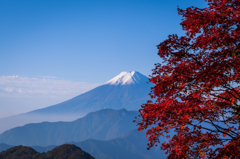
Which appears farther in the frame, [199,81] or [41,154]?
[41,154]

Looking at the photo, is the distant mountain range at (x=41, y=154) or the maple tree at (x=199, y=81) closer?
the maple tree at (x=199, y=81)

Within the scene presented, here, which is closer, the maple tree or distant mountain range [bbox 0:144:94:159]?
the maple tree

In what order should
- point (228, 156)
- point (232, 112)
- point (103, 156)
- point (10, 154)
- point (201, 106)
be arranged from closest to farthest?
point (228, 156) → point (232, 112) → point (201, 106) → point (10, 154) → point (103, 156)

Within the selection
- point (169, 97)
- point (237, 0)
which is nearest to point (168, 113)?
point (169, 97)

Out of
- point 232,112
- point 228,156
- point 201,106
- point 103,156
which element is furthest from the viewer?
point 103,156

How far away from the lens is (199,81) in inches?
211

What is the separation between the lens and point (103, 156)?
187 m

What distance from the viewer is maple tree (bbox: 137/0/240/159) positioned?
17.4 ft

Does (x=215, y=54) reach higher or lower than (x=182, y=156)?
higher

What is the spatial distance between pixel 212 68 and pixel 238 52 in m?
0.74

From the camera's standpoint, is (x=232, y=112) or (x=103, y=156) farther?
(x=103, y=156)

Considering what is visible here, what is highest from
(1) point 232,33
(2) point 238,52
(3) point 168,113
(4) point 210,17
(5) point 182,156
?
(4) point 210,17

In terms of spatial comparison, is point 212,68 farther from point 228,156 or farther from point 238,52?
point 228,156

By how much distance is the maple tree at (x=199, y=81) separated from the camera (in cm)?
529
